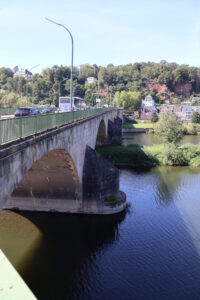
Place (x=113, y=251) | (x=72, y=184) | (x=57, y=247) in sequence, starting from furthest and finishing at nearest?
(x=72, y=184) → (x=57, y=247) → (x=113, y=251)

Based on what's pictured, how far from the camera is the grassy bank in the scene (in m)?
44.0

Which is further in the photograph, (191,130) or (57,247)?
(191,130)

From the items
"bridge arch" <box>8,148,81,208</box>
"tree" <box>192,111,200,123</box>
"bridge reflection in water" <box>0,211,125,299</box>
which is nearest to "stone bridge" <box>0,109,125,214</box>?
"bridge arch" <box>8,148,81,208</box>

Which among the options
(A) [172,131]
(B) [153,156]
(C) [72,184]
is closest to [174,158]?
(B) [153,156]

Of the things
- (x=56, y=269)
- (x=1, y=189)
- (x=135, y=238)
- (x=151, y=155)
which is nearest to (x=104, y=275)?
(x=56, y=269)

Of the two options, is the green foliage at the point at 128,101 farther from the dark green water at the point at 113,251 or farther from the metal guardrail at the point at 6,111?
the metal guardrail at the point at 6,111

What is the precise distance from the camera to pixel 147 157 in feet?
148

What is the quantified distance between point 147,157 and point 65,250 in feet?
89.5

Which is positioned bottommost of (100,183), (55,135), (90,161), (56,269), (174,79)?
(56,269)

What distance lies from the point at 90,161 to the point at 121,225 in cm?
634

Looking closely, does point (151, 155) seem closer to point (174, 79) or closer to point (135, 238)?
point (135, 238)

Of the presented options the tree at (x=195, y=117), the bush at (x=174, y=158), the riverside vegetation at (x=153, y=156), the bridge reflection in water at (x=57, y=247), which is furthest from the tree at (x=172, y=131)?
the tree at (x=195, y=117)

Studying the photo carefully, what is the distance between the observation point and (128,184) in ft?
113

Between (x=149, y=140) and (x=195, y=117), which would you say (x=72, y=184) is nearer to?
(x=149, y=140)
